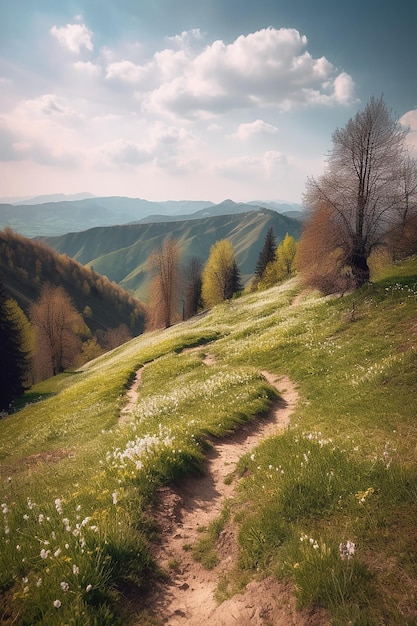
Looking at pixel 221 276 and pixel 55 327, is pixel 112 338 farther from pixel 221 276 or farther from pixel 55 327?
pixel 221 276

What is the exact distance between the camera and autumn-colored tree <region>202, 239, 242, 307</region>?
89.6 m

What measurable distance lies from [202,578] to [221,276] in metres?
85.7

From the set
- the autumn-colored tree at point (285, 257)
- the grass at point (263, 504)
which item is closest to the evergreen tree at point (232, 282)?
the autumn-colored tree at point (285, 257)

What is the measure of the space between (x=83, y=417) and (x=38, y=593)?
57.0 ft

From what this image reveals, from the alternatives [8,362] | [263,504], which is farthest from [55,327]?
[263,504]

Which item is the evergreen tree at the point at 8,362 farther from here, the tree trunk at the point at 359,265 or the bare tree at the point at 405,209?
the bare tree at the point at 405,209

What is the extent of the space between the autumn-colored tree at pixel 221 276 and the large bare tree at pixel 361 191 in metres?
60.6

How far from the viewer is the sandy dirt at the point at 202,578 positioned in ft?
15.1

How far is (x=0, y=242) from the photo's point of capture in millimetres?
185500

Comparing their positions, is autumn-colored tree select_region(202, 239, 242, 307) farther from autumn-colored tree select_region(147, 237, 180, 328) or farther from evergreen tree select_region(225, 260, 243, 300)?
autumn-colored tree select_region(147, 237, 180, 328)

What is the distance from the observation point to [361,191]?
2641 centimetres

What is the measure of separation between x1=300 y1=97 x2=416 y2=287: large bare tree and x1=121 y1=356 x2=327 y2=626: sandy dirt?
75.7 feet

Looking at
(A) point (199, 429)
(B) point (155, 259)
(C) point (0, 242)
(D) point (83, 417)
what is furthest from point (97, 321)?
(A) point (199, 429)

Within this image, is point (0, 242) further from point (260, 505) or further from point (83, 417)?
point (260, 505)
